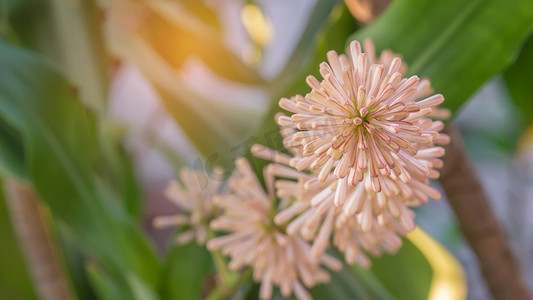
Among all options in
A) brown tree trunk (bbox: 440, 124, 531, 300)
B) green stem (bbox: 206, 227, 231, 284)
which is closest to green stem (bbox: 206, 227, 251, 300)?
green stem (bbox: 206, 227, 231, 284)

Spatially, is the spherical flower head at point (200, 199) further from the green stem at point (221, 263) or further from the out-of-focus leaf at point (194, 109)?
the out-of-focus leaf at point (194, 109)

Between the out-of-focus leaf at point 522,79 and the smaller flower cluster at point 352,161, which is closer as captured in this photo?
the smaller flower cluster at point 352,161

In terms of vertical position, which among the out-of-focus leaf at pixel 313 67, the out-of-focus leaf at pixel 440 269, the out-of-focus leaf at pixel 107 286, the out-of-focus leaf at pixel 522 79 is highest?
the out-of-focus leaf at pixel 313 67

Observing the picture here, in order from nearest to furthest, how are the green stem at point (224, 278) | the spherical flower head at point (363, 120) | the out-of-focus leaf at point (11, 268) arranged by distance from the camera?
the spherical flower head at point (363, 120), the green stem at point (224, 278), the out-of-focus leaf at point (11, 268)

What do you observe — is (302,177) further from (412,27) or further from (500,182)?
(500,182)

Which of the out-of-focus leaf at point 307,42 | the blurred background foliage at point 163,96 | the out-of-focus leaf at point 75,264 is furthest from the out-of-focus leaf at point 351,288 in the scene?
the out-of-focus leaf at point 75,264

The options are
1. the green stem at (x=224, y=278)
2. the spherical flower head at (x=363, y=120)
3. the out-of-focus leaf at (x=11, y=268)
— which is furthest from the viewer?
the out-of-focus leaf at (x=11, y=268)

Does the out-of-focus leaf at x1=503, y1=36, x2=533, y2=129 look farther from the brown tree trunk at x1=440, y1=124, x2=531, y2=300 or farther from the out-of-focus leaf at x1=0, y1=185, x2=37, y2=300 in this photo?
the out-of-focus leaf at x1=0, y1=185, x2=37, y2=300

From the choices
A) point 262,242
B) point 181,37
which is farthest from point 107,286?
point 181,37
